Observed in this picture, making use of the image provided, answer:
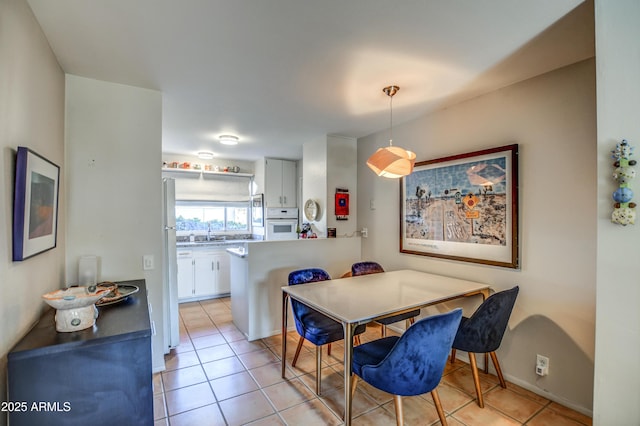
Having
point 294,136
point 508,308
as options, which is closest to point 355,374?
point 508,308

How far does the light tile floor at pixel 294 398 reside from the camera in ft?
6.56

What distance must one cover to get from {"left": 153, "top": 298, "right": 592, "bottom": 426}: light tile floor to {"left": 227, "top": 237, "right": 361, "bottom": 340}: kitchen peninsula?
1.34 feet

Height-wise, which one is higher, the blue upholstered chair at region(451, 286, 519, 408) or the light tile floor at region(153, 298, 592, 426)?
the blue upholstered chair at region(451, 286, 519, 408)

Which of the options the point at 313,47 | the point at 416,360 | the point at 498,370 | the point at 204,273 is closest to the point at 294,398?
the point at 416,360

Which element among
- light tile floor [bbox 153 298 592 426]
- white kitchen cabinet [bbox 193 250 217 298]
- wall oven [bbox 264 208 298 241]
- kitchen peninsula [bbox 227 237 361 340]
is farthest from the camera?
wall oven [bbox 264 208 298 241]

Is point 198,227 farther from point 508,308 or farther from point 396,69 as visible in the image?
point 508,308

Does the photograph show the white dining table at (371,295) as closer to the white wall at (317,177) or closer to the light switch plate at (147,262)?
the light switch plate at (147,262)

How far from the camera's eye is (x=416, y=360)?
5.28 feet

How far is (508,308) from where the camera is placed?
2164mm

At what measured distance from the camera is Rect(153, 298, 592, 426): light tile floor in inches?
78.7

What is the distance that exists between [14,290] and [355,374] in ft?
5.91

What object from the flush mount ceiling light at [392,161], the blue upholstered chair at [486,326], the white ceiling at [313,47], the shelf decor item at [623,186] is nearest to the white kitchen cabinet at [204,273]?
the white ceiling at [313,47]

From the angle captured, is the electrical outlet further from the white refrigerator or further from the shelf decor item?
the white refrigerator

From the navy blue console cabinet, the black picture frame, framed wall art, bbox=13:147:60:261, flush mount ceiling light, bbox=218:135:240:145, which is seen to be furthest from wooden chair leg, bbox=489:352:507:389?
the black picture frame
